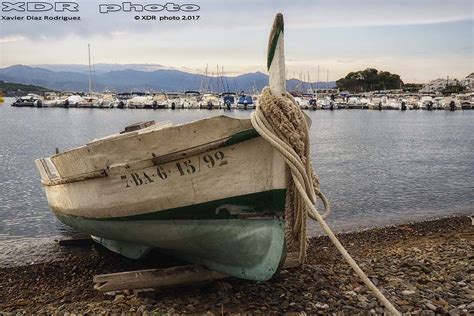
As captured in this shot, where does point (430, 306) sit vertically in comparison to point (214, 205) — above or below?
below

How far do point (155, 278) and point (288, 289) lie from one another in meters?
1.73

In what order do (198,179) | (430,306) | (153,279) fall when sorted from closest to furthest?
(430,306) < (198,179) < (153,279)

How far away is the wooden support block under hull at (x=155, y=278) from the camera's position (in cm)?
625

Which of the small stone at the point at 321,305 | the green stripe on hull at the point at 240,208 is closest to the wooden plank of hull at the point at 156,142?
the green stripe on hull at the point at 240,208

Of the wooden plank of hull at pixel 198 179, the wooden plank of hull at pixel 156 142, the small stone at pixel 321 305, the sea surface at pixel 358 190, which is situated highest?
the wooden plank of hull at pixel 156 142

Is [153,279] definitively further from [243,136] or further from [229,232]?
[243,136]

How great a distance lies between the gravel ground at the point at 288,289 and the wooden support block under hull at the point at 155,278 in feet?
0.56

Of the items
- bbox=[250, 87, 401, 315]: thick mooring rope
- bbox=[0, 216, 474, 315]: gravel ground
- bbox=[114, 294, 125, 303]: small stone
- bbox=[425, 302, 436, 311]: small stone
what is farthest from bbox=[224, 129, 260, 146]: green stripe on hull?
bbox=[425, 302, 436, 311]: small stone

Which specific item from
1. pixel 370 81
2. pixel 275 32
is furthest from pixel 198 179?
pixel 370 81

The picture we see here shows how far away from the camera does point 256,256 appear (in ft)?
19.6

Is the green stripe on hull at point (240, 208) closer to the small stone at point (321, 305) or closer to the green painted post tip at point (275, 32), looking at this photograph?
the small stone at point (321, 305)

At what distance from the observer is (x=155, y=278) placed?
6.25 metres

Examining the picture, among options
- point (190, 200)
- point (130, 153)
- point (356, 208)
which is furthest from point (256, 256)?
point (356, 208)

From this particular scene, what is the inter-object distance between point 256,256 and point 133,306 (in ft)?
5.36
